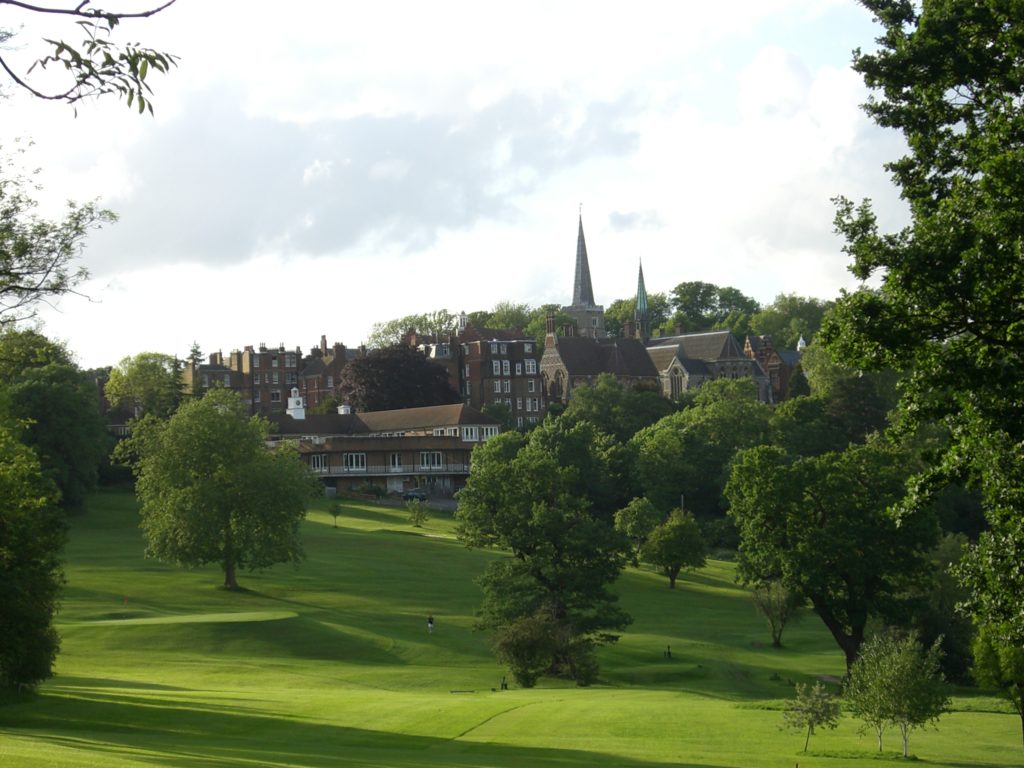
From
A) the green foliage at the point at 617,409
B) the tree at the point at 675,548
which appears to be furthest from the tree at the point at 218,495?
the green foliage at the point at 617,409

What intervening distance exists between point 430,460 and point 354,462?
713cm

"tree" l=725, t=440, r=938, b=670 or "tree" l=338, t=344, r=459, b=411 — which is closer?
"tree" l=725, t=440, r=938, b=670

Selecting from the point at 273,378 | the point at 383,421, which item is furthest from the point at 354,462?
the point at 273,378

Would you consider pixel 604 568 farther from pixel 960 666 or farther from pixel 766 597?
pixel 960 666

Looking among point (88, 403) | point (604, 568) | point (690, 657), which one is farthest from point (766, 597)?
point (88, 403)

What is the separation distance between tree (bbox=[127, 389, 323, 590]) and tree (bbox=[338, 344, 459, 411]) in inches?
2997

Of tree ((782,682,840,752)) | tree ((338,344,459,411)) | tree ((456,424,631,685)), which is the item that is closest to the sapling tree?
tree ((456,424,631,685))

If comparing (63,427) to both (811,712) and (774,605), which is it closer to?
(774,605)

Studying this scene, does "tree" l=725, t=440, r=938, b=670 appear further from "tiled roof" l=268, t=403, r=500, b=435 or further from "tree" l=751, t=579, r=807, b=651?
"tiled roof" l=268, t=403, r=500, b=435

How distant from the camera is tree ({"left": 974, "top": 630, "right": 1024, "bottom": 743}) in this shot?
38.4 meters

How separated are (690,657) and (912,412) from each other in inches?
1548

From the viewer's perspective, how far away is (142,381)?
162 meters

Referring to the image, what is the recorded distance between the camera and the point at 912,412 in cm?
2392

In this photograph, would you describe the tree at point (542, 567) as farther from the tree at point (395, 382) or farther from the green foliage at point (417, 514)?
the tree at point (395, 382)
